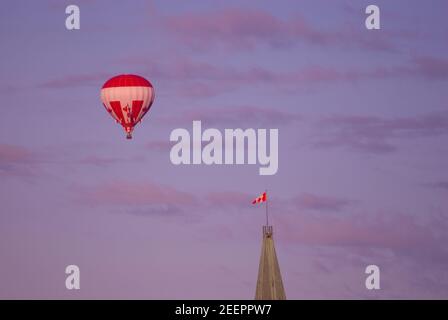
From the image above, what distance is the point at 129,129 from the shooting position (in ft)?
479

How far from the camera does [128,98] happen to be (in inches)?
5669

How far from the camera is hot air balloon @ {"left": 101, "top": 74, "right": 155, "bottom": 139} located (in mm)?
144000

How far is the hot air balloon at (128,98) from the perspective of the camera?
14400cm
